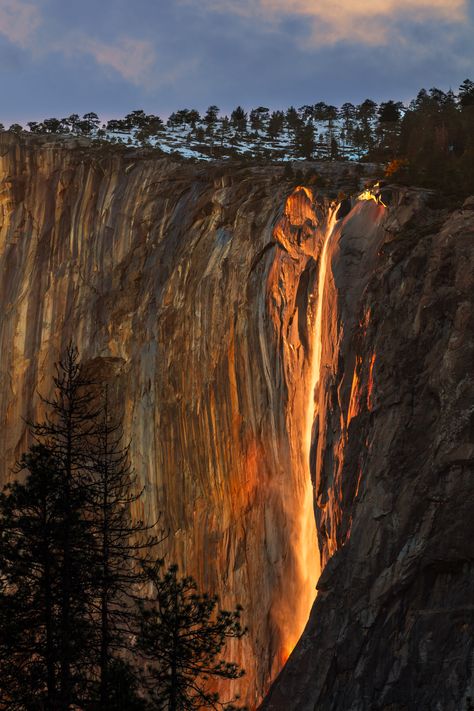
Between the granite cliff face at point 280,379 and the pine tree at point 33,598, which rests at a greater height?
the granite cliff face at point 280,379

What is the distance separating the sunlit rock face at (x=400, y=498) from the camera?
22203 mm

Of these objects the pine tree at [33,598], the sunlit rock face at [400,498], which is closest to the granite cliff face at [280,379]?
the sunlit rock face at [400,498]

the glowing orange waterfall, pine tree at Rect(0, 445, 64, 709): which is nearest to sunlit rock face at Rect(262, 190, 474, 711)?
the glowing orange waterfall

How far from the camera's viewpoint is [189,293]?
43.0 m

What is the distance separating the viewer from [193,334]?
42000 mm

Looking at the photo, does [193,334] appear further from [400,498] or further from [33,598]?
[33,598]

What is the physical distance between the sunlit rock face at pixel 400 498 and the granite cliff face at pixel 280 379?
54 millimetres

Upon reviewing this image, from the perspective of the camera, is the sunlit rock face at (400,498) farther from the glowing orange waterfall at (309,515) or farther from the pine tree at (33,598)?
the pine tree at (33,598)

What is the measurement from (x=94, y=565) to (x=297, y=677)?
25.4 ft

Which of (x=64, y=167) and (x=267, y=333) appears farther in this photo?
(x=64, y=167)

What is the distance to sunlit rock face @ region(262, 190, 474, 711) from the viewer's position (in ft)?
72.8

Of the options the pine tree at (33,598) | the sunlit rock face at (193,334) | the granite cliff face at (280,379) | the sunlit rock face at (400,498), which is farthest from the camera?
the sunlit rock face at (193,334)

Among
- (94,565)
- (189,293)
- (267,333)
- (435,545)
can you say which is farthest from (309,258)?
(94,565)

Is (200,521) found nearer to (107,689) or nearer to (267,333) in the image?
(267,333)
